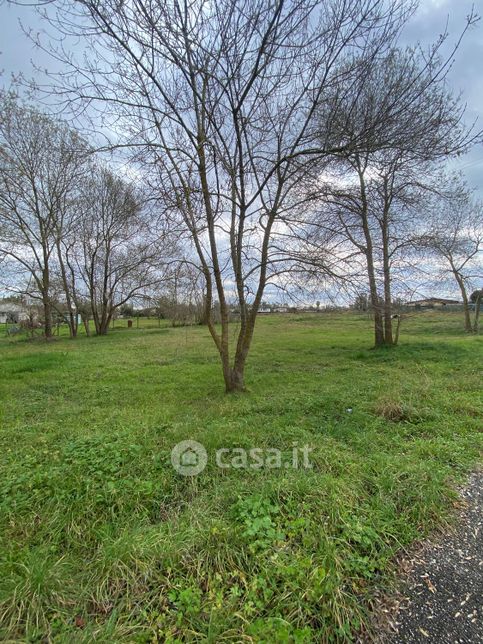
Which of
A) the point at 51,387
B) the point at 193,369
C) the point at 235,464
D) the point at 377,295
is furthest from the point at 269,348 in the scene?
the point at 235,464

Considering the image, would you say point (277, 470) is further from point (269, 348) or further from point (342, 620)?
point (269, 348)

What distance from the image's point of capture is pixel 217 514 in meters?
1.88

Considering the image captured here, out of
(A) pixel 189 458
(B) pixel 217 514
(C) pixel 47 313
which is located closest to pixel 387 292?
(A) pixel 189 458

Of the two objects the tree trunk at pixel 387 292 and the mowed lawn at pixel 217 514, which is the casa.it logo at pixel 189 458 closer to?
the mowed lawn at pixel 217 514

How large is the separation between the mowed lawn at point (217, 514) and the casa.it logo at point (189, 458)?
8 cm

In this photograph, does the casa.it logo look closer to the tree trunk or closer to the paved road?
the paved road

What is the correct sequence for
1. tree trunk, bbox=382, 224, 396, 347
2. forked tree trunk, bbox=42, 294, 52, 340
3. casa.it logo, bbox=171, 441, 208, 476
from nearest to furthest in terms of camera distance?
1. casa.it logo, bbox=171, 441, 208, 476
2. tree trunk, bbox=382, 224, 396, 347
3. forked tree trunk, bbox=42, 294, 52, 340

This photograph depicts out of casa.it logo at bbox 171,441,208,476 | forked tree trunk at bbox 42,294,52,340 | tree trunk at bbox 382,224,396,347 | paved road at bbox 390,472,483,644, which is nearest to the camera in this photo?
paved road at bbox 390,472,483,644

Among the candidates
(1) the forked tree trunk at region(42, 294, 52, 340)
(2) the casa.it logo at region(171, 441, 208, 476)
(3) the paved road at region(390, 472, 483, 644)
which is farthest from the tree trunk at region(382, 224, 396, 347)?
(1) the forked tree trunk at region(42, 294, 52, 340)

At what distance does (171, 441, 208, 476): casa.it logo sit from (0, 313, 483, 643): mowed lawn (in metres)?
0.08

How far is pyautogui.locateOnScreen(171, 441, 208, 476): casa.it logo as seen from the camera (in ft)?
8.09

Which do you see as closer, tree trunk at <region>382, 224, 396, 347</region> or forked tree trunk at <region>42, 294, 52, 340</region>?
tree trunk at <region>382, 224, 396, 347</region>

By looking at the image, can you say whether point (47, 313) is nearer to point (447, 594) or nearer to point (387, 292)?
point (387, 292)

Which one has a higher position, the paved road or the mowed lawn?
the mowed lawn
